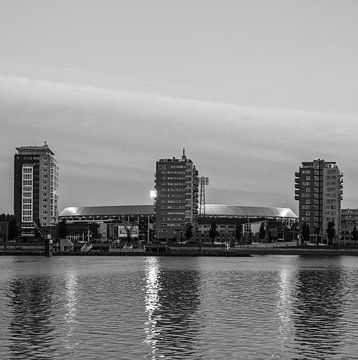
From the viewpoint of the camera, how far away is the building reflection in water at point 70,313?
50.3 meters

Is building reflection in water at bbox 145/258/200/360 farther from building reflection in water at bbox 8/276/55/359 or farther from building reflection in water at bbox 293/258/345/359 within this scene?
building reflection in water at bbox 293/258/345/359

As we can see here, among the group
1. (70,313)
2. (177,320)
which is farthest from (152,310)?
(70,313)

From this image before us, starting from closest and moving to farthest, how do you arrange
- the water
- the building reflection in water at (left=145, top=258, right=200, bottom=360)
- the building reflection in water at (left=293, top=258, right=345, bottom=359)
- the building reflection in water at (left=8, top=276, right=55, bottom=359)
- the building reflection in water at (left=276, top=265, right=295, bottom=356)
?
the building reflection in water at (left=8, top=276, right=55, bottom=359)
the water
the building reflection in water at (left=145, top=258, right=200, bottom=360)
the building reflection in water at (left=293, top=258, right=345, bottom=359)
the building reflection in water at (left=276, top=265, right=295, bottom=356)

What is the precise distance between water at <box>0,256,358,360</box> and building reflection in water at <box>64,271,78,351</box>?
0.07 metres

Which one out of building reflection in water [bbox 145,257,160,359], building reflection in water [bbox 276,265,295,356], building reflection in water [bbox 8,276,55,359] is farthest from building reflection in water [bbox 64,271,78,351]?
building reflection in water [bbox 276,265,295,356]

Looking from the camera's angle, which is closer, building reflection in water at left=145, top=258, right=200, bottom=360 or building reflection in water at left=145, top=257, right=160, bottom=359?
building reflection in water at left=145, top=258, right=200, bottom=360

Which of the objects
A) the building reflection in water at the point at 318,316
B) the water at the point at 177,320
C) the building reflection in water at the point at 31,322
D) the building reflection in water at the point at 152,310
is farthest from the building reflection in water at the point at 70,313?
the building reflection in water at the point at 318,316

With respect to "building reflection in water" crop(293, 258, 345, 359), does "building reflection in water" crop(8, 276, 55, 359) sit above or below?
above

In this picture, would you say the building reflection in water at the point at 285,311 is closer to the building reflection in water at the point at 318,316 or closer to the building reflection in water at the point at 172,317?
the building reflection in water at the point at 318,316

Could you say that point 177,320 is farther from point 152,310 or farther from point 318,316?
point 318,316

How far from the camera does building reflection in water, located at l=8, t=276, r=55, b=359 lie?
46.9 metres

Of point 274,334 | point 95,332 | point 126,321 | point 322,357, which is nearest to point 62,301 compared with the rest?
point 126,321

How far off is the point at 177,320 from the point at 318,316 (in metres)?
13.2

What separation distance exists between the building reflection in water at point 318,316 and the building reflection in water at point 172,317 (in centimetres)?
810
